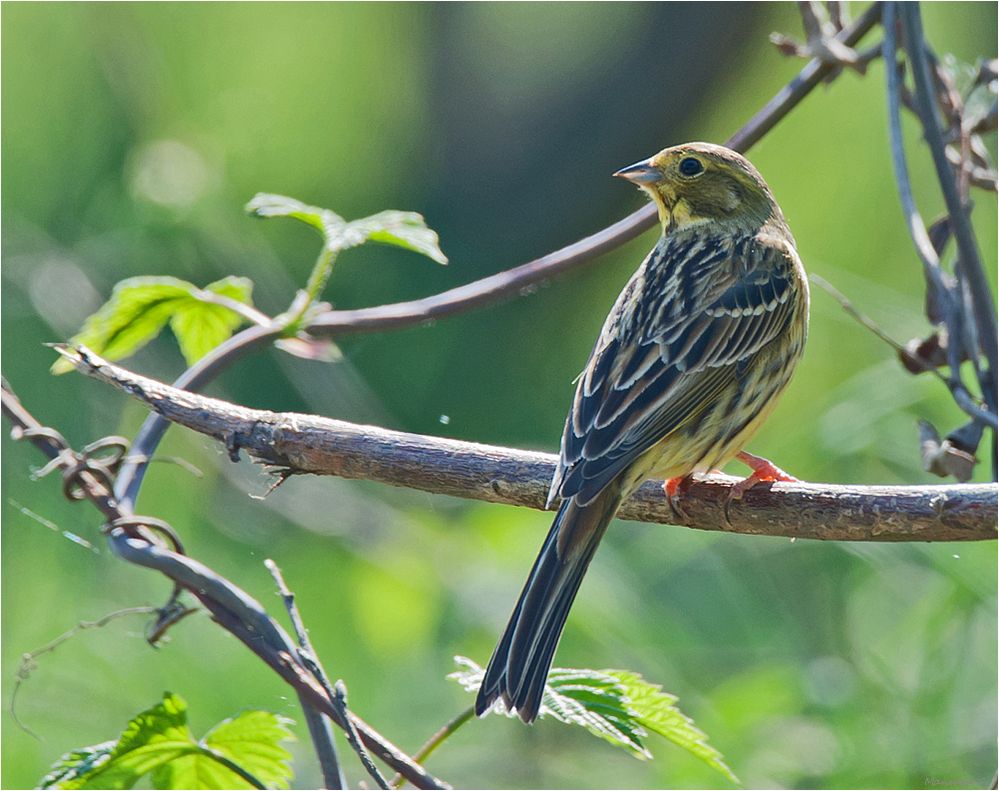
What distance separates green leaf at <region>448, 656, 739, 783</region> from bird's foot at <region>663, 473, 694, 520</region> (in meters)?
0.37

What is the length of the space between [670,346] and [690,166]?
1.86 feet

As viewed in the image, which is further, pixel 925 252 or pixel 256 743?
pixel 925 252

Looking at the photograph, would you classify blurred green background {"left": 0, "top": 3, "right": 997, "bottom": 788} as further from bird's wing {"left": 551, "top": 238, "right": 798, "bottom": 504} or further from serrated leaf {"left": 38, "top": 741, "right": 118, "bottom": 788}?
serrated leaf {"left": 38, "top": 741, "right": 118, "bottom": 788}

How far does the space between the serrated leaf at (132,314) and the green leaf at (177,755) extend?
2.50 feet

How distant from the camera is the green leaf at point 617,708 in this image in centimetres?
183

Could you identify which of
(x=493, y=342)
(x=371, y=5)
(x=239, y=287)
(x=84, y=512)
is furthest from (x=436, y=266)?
(x=239, y=287)

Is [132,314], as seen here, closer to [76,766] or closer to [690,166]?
[76,766]

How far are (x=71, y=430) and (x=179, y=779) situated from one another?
2.89m

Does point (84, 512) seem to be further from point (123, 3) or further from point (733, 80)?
point (733, 80)

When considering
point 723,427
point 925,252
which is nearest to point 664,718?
point 723,427

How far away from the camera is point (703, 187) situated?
2.99 metres

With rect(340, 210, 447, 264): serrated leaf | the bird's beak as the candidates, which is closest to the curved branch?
rect(340, 210, 447, 264): serrated leaf

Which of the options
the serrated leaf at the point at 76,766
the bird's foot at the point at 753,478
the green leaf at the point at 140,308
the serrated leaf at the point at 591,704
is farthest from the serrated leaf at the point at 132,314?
the bird's foot at the point at 753,478

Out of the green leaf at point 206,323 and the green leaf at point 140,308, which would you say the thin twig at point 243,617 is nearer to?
the green leaf at point 140,308
